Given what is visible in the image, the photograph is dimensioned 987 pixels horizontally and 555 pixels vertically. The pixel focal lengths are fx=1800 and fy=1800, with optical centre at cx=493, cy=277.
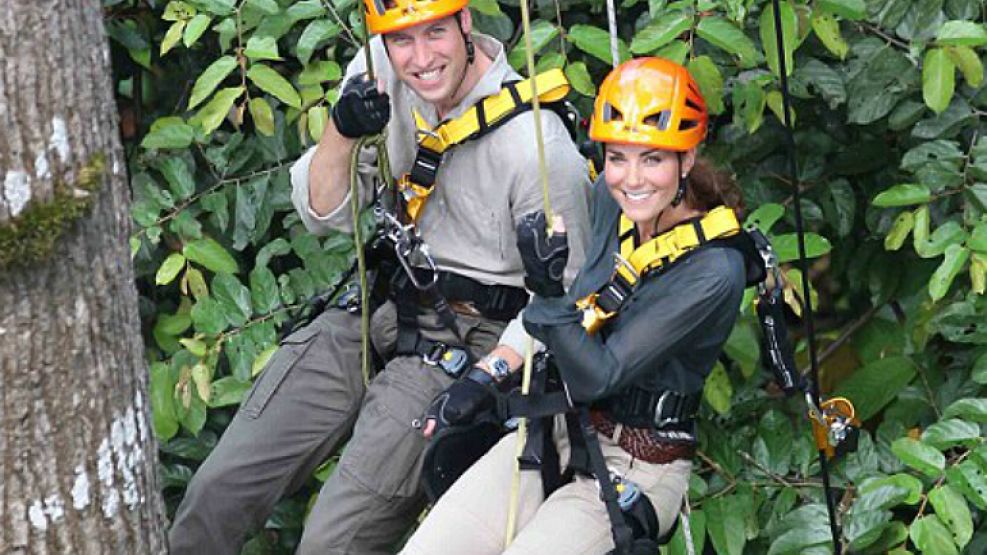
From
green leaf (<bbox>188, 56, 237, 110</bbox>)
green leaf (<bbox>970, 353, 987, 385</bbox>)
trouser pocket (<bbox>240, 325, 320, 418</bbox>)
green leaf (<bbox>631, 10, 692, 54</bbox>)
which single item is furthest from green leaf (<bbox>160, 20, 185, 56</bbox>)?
green leaf (<bbox>970, 353, 987, 385</bbox>)

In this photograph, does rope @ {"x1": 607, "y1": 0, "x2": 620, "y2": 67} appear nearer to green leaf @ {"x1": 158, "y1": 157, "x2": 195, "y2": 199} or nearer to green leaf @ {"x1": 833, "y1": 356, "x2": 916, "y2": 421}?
green leaf @ {"x1": 833, "y1": 356, "x2": 916, "y2": 421}

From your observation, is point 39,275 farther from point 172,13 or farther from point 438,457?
point 172,13

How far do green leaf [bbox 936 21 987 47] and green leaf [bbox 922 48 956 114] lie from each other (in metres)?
0.07

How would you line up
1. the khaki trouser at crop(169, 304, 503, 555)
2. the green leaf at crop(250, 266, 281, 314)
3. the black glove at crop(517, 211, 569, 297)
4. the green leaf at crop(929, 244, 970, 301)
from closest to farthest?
1. the black glove at crop(517, 211, 569, 297)
2. the khaki trouser at crop(169, 304, 503, 555)
3. the green leaf at crop(929, 244, 970, 301)
4. the green leaf at crop(250, 266, 281, 314)

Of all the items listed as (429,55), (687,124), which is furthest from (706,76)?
(429,55)

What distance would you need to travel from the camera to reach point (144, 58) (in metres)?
5.69

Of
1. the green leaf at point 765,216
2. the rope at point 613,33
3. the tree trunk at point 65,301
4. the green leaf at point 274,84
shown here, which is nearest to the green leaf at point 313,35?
the green leaf at point 274,84

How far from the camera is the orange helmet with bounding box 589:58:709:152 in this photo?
13.0 feet

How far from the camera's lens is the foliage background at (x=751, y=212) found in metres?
4.83

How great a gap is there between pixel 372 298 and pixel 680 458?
0.95 meters

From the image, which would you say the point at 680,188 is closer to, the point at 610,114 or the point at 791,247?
the point at 610,114

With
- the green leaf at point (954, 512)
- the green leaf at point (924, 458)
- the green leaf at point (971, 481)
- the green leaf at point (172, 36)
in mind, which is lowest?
the green leaf at point (954, 512)

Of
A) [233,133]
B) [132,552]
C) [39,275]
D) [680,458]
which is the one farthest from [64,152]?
[233,133]

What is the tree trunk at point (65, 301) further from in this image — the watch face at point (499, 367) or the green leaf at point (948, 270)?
the green leaf at point (948, 270)
